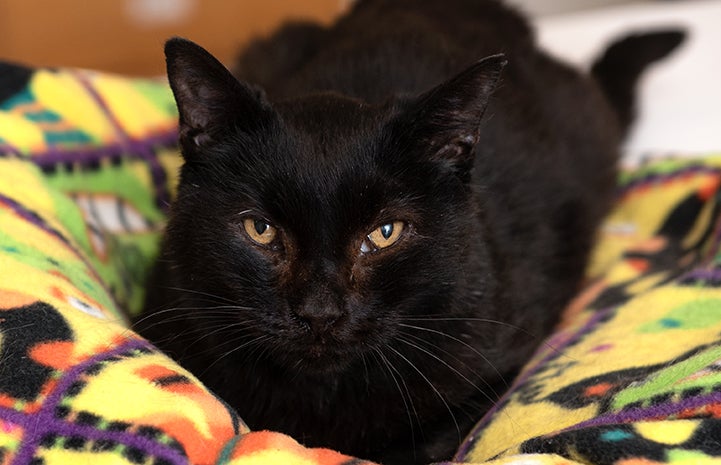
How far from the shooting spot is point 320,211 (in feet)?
3.67

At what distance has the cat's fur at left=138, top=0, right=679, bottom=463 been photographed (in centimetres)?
112

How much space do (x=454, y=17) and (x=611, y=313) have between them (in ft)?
2.68

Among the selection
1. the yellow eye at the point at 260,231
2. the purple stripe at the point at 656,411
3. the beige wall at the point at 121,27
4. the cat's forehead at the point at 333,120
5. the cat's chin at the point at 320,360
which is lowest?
the beige wall at the point at 121,27

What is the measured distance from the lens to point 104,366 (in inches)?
42.3

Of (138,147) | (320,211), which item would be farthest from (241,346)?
(138,147)

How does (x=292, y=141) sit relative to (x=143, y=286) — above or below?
above

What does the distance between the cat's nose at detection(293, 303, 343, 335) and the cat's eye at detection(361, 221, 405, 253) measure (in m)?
0.11

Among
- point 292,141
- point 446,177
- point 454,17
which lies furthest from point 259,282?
point 454,17

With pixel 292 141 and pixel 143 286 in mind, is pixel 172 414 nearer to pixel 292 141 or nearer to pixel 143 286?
pixel 292 141

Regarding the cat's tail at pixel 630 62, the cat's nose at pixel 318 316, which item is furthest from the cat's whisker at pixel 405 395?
the cat's tail at pixel 630 62

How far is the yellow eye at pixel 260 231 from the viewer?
3.79 ft

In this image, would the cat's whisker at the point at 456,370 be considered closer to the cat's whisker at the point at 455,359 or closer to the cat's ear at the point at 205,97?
the cat's whisker at the point at 455,359

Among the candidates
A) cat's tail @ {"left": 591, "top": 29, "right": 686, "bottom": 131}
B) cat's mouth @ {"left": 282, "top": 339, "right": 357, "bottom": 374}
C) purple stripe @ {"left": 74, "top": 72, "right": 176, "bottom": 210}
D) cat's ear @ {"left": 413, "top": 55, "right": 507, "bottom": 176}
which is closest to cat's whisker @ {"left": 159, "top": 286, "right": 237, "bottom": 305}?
cat's mouth @ {"left": 282, "top": 339, "right": 357, "bottom": 374}

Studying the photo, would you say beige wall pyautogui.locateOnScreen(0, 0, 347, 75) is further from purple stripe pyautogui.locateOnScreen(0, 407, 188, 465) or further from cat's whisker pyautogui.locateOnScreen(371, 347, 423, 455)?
purple stripe pyautogui.locateOnScreen(0, 407, 188, 465)
